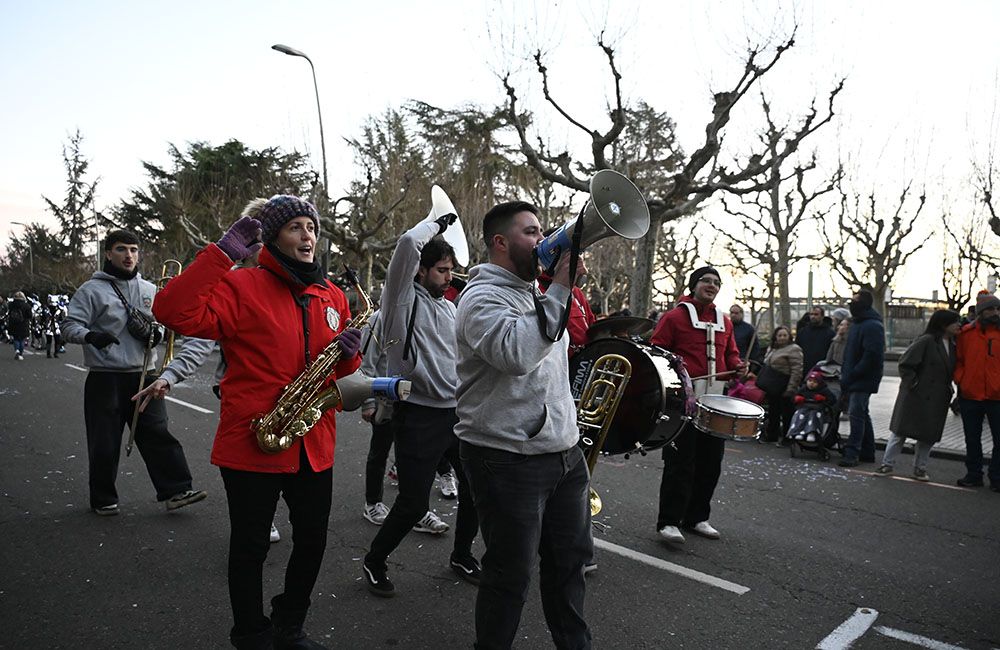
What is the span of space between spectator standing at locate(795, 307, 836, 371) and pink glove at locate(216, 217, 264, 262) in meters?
8.66

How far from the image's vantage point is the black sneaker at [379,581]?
374 cm

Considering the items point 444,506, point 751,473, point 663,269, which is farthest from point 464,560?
point 663,269

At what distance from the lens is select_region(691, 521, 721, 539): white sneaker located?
4863 millimetres

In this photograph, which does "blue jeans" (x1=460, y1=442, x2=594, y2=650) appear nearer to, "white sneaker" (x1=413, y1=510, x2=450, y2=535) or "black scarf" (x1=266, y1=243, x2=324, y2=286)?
"black scarf" (x1=266, y1=243, x2=324, y2=286)

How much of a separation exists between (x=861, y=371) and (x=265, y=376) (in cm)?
713

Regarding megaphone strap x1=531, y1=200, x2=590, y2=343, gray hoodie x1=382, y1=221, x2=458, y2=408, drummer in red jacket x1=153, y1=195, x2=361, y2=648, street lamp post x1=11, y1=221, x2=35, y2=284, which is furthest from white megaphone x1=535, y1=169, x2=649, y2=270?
street lamp post x1=11, y1=221, x2=35, y2=284

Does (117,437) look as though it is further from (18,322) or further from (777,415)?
(18,322)

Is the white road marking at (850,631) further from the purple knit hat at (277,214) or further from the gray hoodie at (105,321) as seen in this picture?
the gray hoodie at (105,321)

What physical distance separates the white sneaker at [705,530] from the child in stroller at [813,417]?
3757 millimetres

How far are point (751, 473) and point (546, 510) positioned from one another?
198 inches

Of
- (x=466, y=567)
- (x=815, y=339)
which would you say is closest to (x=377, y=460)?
(x=466, y=567)

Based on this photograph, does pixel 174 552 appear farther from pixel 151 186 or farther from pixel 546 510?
pixel 151 186

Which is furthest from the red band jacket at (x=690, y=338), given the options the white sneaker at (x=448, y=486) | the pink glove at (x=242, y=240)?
the pink glove at (x=242, y=240)

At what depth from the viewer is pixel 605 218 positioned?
7.55 ft
